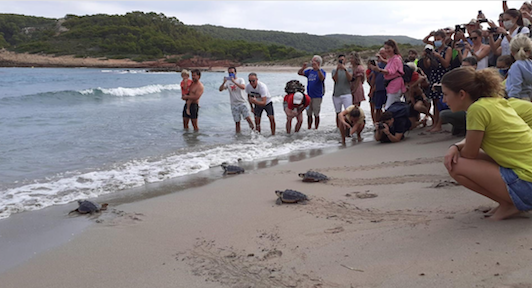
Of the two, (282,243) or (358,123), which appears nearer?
(282,243)

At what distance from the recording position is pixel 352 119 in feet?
27.0

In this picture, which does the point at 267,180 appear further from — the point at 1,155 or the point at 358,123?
the point at 1,155

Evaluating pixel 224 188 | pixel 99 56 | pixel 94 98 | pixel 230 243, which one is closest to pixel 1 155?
pixel 224 188

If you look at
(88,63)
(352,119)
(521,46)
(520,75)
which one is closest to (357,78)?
(352,119)

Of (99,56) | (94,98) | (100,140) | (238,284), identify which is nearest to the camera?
(238,284)

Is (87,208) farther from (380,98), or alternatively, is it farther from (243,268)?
(380,98)

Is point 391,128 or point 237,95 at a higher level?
point 237,95

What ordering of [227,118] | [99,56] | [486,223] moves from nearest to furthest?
[486,223], [227,118], [99,56]

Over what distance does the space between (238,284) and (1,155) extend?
267 inches

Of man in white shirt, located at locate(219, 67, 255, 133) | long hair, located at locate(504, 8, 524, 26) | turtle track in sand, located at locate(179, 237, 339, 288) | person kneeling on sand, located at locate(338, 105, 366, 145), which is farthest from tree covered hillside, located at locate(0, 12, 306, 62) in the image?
turtle track in sand, located at locate(179, 237, 339, 288)

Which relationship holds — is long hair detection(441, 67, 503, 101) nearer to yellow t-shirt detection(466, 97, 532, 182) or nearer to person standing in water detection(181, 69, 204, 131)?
yellow t-shirt detection(466, 97, 532, 182)

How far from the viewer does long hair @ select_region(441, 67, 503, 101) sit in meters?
2.74

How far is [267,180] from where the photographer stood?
550cm

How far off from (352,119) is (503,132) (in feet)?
18.1
